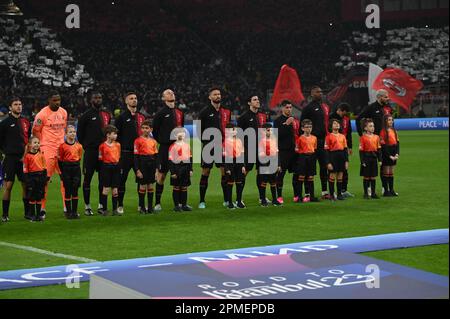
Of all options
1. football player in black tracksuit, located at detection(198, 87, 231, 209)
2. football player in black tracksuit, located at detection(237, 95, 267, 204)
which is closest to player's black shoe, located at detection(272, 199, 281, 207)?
football player in black tracksuit, located at detection(237, 95, 267, 204)

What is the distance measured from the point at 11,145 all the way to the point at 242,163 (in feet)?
12.4

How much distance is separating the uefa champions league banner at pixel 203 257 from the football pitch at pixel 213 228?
0.66 feet

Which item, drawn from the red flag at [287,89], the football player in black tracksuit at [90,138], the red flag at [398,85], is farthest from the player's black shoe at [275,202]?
the red flag at [398,85]

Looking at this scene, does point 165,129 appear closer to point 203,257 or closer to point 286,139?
point 286,139

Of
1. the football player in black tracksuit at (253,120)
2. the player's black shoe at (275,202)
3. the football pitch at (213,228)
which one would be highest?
the football player in black tracksuit at (253,120)

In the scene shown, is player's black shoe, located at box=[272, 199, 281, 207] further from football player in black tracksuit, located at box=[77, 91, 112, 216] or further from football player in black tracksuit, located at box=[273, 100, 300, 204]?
football player in black tracksuit, located at box=[77, 91, 112, 216]

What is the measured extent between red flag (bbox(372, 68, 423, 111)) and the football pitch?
13.2m

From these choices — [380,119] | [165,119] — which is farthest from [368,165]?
[165,119]

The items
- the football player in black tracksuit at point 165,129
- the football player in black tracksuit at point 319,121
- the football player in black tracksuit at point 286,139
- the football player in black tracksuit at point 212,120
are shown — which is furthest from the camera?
the football player in black tracksuit at point 319,121

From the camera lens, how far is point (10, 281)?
24.1 feet

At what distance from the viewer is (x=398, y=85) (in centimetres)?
2892

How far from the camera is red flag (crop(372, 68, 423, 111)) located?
2861 cm

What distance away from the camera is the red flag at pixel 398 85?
1126 inches

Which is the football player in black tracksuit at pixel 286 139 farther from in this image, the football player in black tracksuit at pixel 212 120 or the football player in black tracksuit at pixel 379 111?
the football player in black tracksuit at pixel 379 111
